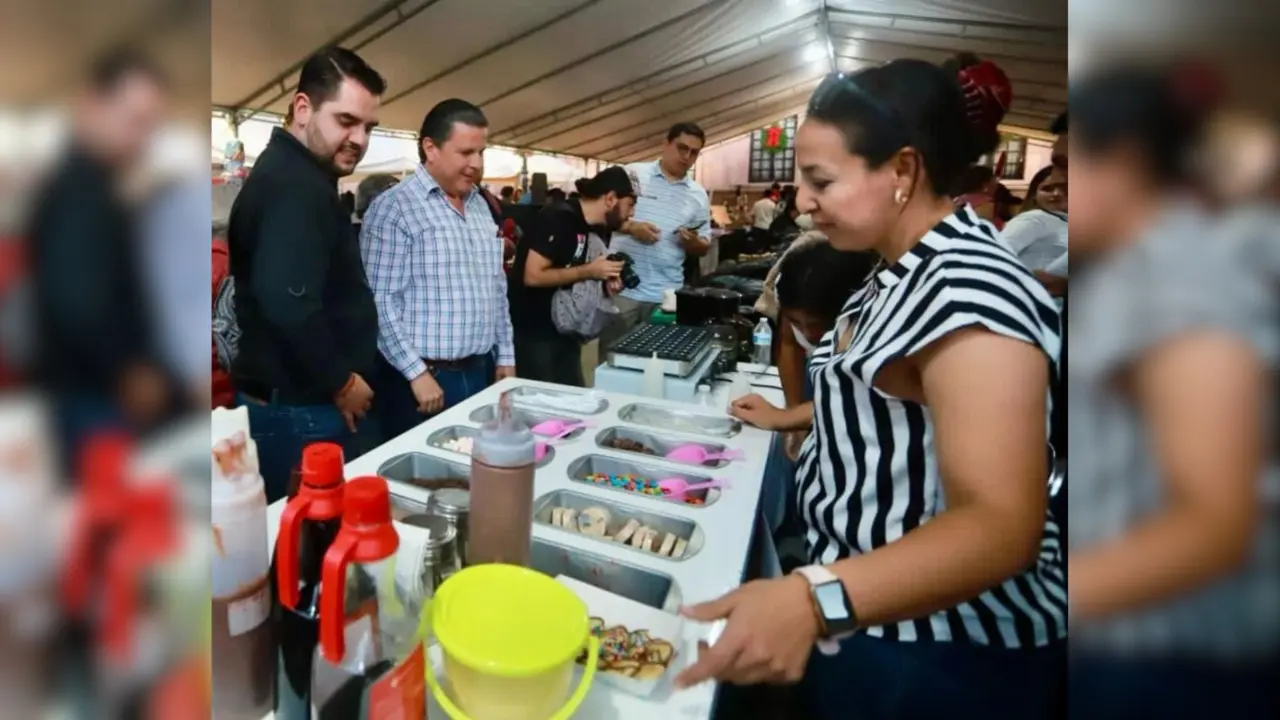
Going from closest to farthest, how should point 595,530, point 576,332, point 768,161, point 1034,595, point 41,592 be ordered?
point 41,592 < point 1034,595 < point 595,530 < point 768,161 < point 576,332

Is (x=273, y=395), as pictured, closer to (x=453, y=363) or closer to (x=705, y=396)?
(x=453, y=363)

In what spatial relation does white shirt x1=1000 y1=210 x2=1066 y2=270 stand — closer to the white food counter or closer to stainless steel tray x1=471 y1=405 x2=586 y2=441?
the white food counter

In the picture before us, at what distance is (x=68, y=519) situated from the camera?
15 centimetres

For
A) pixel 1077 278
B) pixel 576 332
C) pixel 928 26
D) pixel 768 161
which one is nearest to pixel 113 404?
pixel 1077 278

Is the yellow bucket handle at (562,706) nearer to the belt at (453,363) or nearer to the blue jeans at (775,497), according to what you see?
the blue jeans at (775,497)

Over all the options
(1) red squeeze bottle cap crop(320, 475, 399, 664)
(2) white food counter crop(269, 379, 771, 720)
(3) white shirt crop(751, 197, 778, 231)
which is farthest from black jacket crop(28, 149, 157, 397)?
(3) white shirt crop(751, 197, 778, 231)

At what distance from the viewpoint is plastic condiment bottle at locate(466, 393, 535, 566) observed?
568 mm

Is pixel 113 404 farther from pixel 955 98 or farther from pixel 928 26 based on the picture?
pixel 928 26

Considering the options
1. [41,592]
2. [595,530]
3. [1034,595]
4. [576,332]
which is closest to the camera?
[41,592]

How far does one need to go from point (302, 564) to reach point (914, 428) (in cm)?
48

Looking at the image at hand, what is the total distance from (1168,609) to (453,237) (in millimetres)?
1310

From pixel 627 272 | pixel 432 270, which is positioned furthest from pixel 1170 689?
pixel 627 272

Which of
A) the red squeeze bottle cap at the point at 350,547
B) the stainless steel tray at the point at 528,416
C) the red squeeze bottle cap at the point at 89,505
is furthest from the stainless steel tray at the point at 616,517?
the red squeeze bottle cap at the point at 89,505

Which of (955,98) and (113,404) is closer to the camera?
(113,404)
